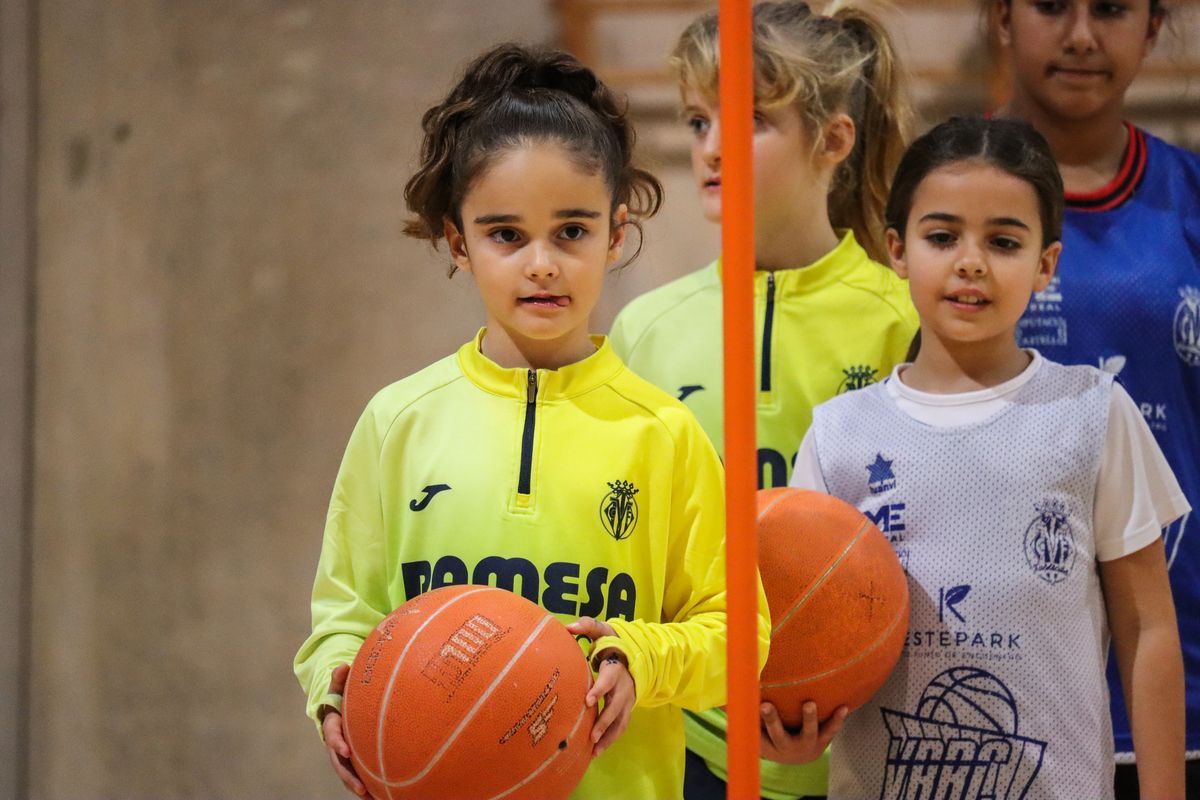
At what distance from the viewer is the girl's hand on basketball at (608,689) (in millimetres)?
1352

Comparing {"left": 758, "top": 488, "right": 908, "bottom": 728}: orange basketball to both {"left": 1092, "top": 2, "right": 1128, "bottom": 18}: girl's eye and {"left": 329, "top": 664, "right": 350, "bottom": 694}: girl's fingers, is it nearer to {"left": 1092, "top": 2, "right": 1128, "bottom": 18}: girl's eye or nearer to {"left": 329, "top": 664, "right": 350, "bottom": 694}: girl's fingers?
{"left": 329, "top": 664, "right": 350, "bottom": 694}: girl's fingers

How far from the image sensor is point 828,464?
1.76 m

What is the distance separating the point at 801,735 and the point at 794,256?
765 mm

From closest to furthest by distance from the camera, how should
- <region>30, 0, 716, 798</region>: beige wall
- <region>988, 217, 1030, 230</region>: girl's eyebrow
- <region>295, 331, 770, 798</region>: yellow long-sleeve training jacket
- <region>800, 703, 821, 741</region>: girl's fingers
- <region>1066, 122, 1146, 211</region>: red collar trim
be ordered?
1. <region>295, 331, 770, 798</region>: yellow long-sleeve training jacket
2. <region>800, 703, 821, 741</region>: girl's fingers
3. <region>988, 217, 1030, 230</region>: girl's eyebrow
4. <region>30, 0, 716, 798</region>: beige wall
5. <region>1066, 122, 1146, 211</region>: red collar trim

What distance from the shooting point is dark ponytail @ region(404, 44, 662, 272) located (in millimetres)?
1581

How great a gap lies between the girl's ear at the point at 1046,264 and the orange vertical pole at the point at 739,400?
62 cm

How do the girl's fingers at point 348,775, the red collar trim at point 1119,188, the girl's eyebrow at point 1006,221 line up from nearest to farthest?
the girl's fingers at point 348,775
the girl's eyebrow at point 1006,221
the red collar trim at point 1119,188

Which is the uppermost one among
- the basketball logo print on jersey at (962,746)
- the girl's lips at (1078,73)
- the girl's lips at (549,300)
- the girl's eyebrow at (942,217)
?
the girl's lips at (1078,73)

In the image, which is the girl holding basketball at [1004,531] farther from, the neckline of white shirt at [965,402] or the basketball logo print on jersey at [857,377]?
the basketball logo print on jersey at [857,377]

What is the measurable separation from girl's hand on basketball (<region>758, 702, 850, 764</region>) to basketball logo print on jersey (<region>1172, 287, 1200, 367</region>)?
0.75m

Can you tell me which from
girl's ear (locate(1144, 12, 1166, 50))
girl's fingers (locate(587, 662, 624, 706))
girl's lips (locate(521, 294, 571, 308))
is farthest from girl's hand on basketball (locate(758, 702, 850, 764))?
girl's ear (locate(1144, 12, 1166, 50))

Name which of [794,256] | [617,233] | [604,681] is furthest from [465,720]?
[794,256]

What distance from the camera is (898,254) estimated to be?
180 cm

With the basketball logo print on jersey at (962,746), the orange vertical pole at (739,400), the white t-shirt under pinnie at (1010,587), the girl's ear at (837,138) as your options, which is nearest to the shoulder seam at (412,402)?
the orange vertical pole at (739,400)
